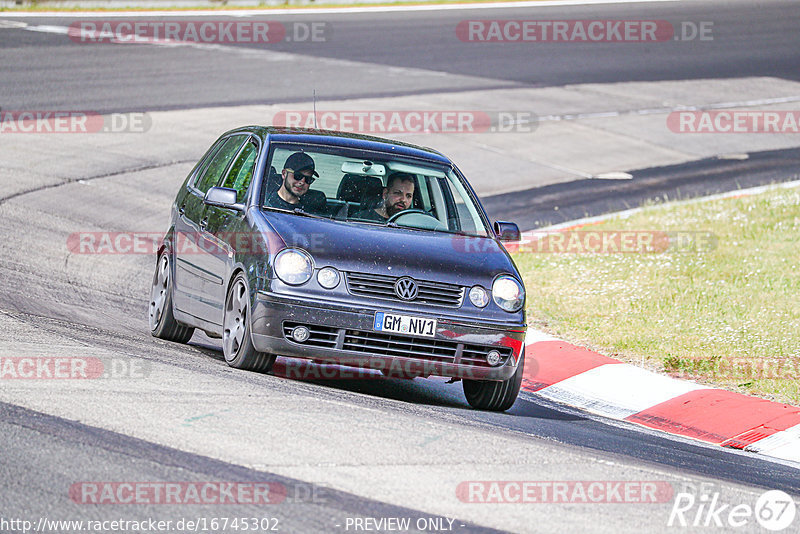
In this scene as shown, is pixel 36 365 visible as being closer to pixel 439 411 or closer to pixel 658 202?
pixel 439 411

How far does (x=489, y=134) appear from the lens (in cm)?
2144

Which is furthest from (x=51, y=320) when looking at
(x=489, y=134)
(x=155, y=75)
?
(x=155, y=75)

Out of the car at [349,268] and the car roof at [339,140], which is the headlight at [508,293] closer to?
the car at [349,268]

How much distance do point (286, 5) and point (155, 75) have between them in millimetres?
11989

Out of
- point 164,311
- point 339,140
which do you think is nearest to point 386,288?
point 339,140

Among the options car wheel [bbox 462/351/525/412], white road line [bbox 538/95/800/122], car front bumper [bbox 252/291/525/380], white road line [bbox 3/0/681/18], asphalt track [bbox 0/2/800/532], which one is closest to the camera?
asphalt track [bbox 0/2/800/532]

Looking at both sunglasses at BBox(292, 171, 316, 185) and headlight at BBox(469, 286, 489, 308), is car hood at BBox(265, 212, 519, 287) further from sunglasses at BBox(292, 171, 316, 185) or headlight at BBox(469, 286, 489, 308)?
sunglasses at BBox(292, 171, 316, 185)

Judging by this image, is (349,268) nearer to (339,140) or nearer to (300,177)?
(300,177)

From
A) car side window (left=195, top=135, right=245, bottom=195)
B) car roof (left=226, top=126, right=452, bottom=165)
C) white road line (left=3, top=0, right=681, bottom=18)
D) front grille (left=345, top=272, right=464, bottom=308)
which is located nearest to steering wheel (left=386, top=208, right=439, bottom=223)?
car roof (left=226, top=126, right=452, bottom=165)

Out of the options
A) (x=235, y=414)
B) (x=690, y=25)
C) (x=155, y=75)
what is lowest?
(x=235, y=414)

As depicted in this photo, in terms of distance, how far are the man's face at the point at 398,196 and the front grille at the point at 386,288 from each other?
1.13m

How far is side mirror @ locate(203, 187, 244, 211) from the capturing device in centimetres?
853

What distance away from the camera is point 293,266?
7.75 m

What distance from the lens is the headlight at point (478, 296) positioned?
7.92m
